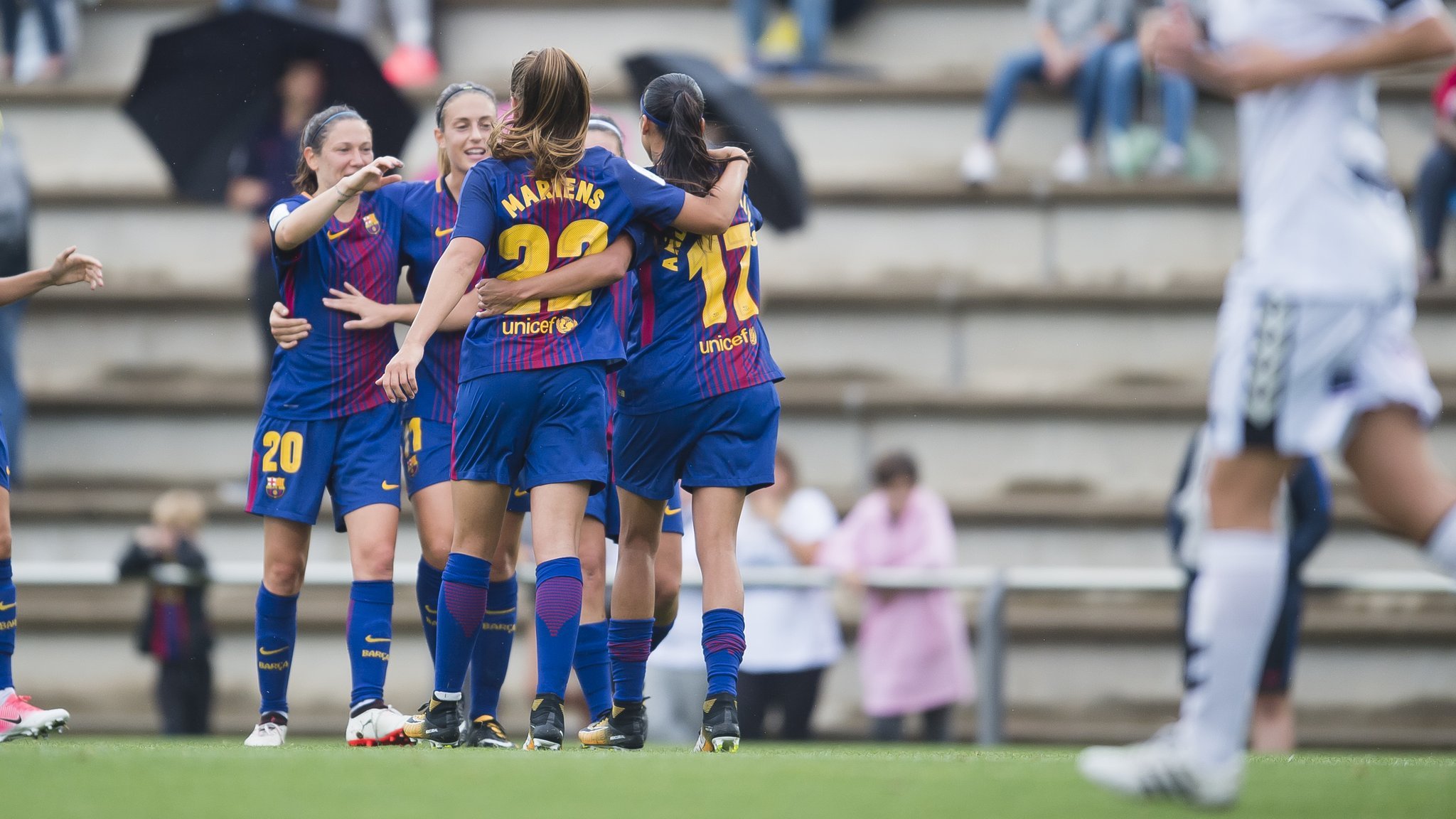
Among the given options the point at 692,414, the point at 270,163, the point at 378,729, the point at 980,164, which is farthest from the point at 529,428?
the point at 980,164

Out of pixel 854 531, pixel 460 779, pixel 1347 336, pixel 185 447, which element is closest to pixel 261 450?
pixel 460 779

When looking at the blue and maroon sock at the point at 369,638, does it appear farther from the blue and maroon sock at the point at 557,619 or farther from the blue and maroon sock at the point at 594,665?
the blue and maroon sock at the point at 557,619

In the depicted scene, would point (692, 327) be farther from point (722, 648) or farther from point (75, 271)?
point (75, 271)

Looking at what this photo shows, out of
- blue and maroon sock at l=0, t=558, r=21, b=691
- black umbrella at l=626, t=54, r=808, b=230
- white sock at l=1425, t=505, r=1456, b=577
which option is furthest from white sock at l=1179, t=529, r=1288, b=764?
black umbrella at l=626, t=54, r=808, b=230

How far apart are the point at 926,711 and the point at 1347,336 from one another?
696cm

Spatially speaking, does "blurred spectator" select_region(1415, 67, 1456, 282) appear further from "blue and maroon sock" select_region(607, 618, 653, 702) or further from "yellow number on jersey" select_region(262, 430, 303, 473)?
"yellow number on jersey" select_region(262, 430, 303, 473)

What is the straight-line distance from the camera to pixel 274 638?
7.02 meters

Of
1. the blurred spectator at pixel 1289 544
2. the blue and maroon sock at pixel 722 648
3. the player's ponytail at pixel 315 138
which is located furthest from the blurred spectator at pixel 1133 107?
the blue and maroon sock at pixel 722 648

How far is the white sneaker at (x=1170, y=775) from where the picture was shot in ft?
13.9

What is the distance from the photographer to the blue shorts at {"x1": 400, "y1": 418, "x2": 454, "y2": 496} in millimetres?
6957

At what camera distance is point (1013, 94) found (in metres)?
13.7

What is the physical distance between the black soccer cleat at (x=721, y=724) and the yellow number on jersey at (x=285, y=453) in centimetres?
183

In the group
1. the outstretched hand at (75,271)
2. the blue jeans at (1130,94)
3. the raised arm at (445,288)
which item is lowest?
the raised arm at (445,288)

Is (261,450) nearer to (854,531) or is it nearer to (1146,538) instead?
(854,531)
